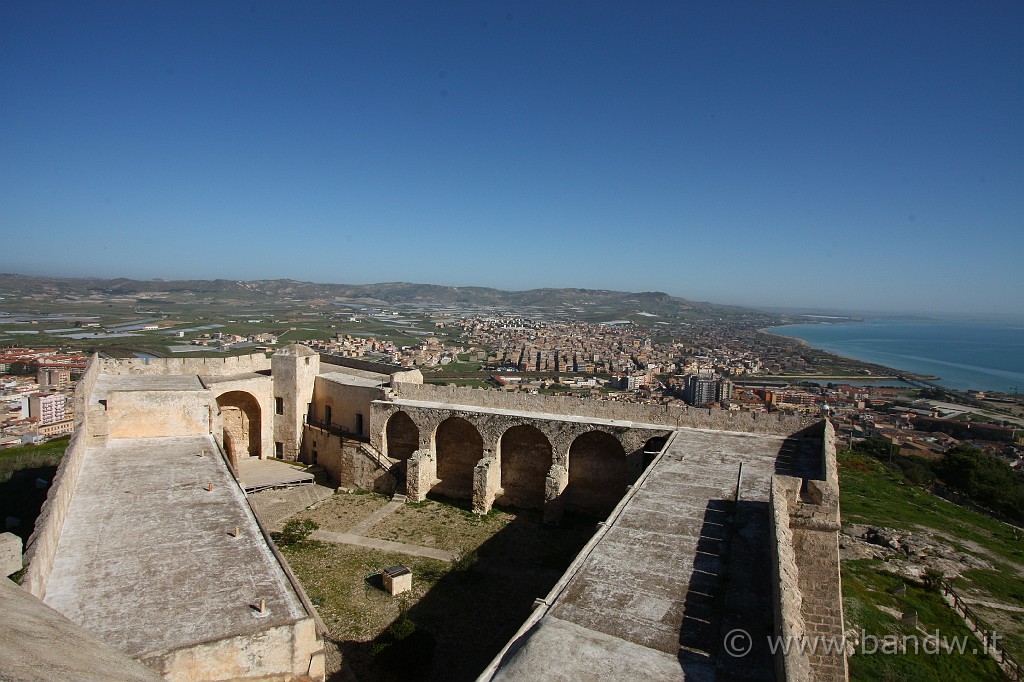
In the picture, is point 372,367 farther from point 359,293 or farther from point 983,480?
point 359,293

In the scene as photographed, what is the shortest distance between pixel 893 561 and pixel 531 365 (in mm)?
42149

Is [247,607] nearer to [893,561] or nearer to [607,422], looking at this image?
[607,422]

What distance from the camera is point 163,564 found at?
7.45m

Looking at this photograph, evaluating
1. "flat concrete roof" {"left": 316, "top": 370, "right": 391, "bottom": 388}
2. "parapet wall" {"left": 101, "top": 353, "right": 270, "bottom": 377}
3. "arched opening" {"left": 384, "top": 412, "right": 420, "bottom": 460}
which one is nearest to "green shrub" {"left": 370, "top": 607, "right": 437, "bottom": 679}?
"arched opening" {"left": 384, "top": 412, "right": 420, "bottom": 460}

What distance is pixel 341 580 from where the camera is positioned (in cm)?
1182

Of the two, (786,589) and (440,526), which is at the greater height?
(786,589)

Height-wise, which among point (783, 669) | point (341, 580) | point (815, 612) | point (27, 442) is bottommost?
point (27, 442)

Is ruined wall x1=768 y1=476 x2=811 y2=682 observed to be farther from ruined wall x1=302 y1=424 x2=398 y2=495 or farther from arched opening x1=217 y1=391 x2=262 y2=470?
arched opening x1=217 y1=391 x2=262 y2=470

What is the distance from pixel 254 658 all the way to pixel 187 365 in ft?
49.7

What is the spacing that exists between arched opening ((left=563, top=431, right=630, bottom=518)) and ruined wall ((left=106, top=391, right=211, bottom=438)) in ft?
29.9

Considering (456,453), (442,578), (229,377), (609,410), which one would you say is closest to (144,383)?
(229,377)

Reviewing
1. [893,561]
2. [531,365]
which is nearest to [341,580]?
Answer: [893,561]

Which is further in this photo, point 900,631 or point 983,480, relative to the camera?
point 983,480

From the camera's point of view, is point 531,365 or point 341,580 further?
point 531,365
